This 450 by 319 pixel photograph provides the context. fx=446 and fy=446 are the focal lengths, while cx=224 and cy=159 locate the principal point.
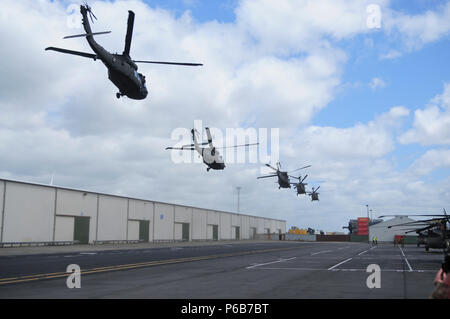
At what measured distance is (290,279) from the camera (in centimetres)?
1911

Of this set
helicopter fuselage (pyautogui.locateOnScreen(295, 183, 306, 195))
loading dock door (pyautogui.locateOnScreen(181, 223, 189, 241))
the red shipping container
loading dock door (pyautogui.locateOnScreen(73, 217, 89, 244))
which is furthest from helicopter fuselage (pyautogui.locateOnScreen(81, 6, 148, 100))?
the red shipping container

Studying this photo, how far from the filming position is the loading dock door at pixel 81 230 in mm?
61441

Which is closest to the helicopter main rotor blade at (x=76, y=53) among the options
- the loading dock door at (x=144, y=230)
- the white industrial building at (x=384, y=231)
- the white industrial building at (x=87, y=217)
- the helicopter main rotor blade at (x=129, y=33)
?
the helicopter main rotor blade at (x=129, y=33)

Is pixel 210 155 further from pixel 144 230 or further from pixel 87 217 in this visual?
pixel 144 230

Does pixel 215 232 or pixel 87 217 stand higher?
pixel 87 217

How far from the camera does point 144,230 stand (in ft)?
253

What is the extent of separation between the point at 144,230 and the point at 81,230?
16.4m

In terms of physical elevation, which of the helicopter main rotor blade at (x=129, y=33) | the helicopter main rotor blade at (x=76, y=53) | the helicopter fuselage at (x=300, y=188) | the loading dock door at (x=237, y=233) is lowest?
the loading dock door at (x=237, y=233)

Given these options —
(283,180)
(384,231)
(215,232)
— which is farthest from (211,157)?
(384,231)

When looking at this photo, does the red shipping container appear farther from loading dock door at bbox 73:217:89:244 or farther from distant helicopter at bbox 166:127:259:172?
distant helicopter at bbox 166:127:259:172

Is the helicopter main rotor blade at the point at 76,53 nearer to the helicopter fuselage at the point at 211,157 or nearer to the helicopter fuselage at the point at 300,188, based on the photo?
the helicopter fuselage at the point at 211,157
